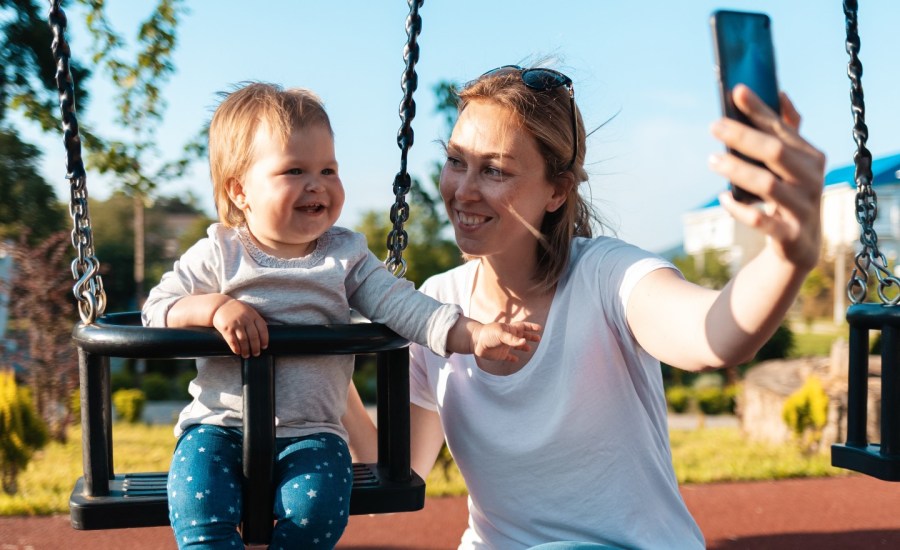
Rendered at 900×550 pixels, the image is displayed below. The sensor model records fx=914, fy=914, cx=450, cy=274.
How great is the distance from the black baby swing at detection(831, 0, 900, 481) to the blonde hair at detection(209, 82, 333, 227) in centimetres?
137

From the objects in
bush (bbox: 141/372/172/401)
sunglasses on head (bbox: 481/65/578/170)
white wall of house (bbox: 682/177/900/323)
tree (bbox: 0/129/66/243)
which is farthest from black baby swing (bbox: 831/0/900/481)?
white wall of house (bbox: 682/177/900/323)

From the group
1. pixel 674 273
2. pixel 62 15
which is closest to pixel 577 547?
pixel 674 273

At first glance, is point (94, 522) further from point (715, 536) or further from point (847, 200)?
point (847, 200)

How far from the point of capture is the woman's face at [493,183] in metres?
2.23

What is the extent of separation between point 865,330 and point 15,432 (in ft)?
17.1

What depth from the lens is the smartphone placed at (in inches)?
48.1

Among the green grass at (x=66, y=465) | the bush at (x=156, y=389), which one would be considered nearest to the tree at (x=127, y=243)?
the bush at (x=156, y=389)

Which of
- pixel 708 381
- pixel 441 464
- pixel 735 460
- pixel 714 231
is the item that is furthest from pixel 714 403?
pixel 714 231

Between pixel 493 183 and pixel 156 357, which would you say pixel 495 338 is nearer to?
pixel 493 183

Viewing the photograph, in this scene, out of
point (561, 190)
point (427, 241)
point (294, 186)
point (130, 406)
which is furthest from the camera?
point (427, 241)

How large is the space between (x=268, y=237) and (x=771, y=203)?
1.14 metres

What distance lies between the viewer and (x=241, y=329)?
1799 mm

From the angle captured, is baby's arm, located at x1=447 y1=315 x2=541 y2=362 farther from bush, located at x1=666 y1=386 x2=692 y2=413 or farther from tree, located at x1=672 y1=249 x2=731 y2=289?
tree, located at x1=672 y1=249 x2=731 y2=289

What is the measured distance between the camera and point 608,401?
2154mm
